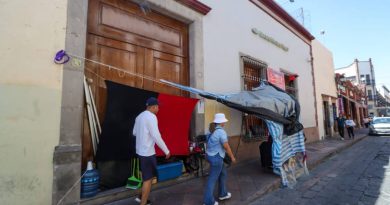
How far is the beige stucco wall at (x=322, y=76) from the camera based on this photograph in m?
14.7

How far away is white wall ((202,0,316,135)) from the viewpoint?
6838 mm

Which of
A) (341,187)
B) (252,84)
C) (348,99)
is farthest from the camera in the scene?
(348,99)

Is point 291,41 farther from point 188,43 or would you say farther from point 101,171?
point 101,171

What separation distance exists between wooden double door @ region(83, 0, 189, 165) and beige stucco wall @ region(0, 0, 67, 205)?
770 mm

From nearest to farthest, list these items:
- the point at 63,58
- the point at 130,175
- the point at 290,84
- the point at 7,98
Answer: the point at 7,98
the point at 63,58
the point at 130,175
the point at 290,84

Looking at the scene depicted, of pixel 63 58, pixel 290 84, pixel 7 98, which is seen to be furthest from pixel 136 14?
pixel 290 84

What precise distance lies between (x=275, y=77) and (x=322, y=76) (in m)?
7.94

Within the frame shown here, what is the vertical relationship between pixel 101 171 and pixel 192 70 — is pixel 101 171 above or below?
below

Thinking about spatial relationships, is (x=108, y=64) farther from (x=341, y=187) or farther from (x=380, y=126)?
(x=380, y=126)

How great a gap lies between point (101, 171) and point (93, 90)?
1428 millimetres

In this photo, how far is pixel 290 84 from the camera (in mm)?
11844

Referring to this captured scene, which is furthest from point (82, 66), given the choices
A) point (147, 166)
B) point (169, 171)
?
point (169, 171)

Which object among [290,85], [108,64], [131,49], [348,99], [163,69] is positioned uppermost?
[348,99]

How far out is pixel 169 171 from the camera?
4.93 metres
